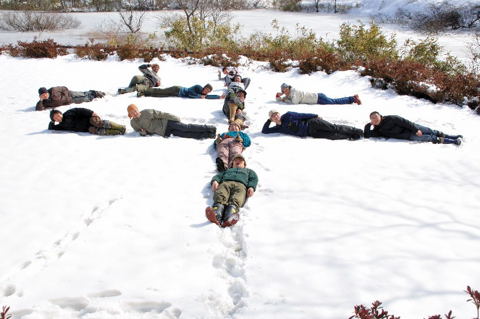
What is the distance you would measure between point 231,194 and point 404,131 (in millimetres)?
3787

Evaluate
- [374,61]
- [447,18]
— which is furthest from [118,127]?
[447,18]

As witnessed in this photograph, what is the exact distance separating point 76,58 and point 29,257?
12.4 m

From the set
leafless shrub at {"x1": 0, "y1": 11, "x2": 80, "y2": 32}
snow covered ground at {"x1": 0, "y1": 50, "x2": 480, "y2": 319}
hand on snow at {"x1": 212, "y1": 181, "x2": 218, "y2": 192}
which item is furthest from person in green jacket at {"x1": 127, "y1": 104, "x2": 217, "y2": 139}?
leafless shrub at {"x1": 0, "y1": 11, "x2": 80, "y2": 32}

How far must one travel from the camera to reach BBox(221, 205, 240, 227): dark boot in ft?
11.6

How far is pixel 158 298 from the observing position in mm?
2551

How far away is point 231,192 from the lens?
403 cm

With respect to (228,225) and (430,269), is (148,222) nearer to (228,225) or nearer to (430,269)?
(228,225)

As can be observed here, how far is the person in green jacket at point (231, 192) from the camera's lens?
3558 mm

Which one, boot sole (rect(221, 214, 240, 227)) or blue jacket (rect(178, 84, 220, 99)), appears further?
blue jacket (rect(178, 84, 220, 99))

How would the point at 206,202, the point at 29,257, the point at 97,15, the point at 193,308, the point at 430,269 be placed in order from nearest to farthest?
1. the point at 193,308
2. the point at 430,269
3. the point at 29,257
4. the point at 206,202
5. the point at 97,15

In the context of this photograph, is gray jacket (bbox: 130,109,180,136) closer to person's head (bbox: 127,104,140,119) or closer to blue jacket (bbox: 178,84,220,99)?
person's head (bbox: 127,104,140,119)

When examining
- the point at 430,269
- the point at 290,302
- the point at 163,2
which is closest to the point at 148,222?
the point at 290,302

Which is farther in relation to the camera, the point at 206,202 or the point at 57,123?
the point at 57,123

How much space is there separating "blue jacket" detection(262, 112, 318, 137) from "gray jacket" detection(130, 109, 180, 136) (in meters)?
2.01
